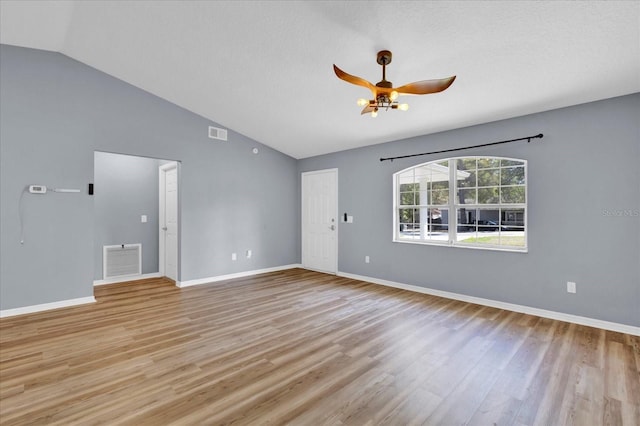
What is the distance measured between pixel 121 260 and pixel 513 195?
686cm

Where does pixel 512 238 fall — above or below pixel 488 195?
below

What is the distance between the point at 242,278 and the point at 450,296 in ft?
12.5

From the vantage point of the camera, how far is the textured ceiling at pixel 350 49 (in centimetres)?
257

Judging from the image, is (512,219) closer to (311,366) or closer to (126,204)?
(311,366)

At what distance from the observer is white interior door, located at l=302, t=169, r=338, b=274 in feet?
21.1

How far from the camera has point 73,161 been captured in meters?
4.31

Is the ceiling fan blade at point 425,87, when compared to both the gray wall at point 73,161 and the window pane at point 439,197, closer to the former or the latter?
the window pane at point 439,197

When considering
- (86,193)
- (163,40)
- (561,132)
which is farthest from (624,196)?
(86,193)

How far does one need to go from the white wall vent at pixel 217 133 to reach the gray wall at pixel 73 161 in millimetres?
100

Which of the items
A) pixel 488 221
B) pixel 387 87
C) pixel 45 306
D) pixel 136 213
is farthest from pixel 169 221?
pixel 488 221

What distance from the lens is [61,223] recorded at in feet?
13.9

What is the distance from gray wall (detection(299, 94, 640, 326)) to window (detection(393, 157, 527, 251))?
151mm

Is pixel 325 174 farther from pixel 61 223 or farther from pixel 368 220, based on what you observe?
pixel 61 223

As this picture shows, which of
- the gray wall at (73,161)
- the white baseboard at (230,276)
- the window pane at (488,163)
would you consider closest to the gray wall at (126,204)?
the gray wall at (73,161)
